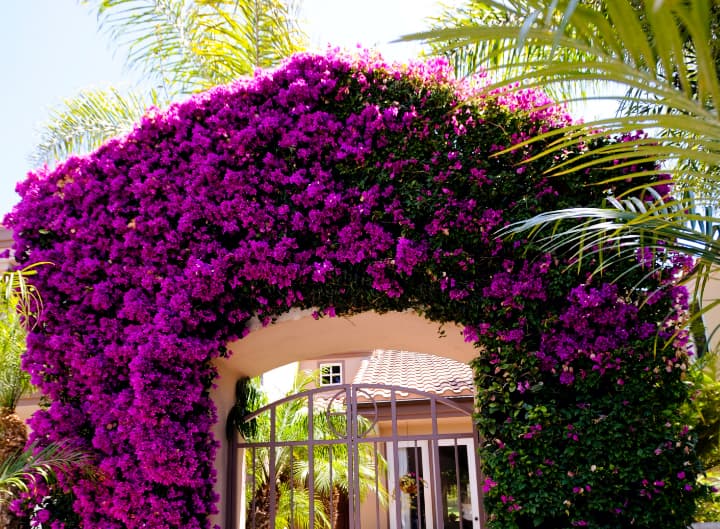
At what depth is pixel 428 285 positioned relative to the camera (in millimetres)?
5875

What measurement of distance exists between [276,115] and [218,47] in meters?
2.76

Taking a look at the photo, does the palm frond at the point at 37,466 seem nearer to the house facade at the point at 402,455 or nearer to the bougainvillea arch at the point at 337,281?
the bougainvillea arch at the point at 337,281

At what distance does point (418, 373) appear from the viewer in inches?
581

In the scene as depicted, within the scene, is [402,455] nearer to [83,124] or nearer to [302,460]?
[302,460]

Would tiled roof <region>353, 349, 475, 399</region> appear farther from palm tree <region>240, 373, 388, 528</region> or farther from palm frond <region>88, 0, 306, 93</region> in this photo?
palm frond <region>88, 0, 306, 93</region>

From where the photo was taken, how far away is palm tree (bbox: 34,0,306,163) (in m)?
8.25

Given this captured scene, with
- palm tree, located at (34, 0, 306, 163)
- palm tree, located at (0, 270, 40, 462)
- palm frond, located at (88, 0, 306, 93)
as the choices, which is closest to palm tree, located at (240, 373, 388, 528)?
palm tree, located at (0, 270, 40, 462)

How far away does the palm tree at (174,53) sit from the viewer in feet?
27.1

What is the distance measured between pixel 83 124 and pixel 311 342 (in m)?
4.16

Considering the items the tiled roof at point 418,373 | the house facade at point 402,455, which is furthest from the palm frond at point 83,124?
the tiled roof at point 418,373

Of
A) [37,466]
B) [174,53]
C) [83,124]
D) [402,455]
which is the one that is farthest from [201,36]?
[402,455]

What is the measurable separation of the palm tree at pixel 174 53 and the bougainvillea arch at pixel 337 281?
6.62 feet

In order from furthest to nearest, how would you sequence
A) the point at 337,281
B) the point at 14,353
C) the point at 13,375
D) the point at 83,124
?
the point at 83,124, the point at 14,353, the point at 13,375, the point at 337,281

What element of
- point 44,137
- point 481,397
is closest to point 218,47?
point 44,137
